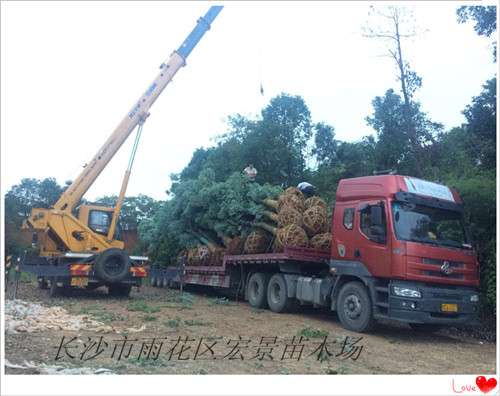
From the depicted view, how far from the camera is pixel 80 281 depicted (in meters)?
12.8

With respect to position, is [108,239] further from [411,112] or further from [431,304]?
[411,112]

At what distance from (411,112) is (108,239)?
11.7 meters

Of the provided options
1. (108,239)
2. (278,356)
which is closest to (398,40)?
(108,239)

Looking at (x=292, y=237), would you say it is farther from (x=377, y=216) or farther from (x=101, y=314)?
(x=101, y=314)

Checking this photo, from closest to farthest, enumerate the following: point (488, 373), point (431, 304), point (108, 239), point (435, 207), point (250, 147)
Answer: point (488, 373), point (431, 304), point (435, 207), point (108, 239), point (250, 147)

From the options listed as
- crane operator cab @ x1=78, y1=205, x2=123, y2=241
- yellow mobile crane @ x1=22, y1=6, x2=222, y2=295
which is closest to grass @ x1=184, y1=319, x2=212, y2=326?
yellow mobile crane @ x1=22, y1=6, x2=222, y2=295

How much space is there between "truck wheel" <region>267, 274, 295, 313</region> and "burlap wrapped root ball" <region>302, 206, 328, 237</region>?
4.50ft

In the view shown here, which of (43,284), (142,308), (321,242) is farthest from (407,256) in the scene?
(43,284)

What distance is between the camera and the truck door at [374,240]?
8875 millimetres

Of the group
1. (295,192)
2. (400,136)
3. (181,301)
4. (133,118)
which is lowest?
(181,301)

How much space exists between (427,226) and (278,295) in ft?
15.0

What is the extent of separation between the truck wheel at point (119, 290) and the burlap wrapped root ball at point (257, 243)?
3815mm

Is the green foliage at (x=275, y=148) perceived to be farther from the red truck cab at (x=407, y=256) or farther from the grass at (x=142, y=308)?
the red truck cab at (x=407, y=256)

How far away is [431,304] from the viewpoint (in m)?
8.48
